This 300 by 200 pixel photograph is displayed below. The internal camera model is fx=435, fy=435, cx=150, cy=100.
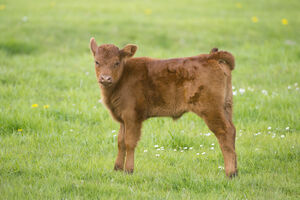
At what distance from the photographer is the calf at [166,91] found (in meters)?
4.97

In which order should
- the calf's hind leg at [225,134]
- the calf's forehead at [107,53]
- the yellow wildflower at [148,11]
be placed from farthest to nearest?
the yellow wildflower at [148,11] → the calf's forehead at [107,53] → the calf's hind leg at [225,134]

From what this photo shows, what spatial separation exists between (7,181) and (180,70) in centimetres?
230

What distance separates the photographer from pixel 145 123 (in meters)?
7.21

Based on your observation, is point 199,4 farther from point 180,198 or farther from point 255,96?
point 180,198

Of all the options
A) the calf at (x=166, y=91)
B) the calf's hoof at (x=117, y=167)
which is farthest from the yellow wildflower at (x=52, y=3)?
the calf's hoof at (x=117, y=167)

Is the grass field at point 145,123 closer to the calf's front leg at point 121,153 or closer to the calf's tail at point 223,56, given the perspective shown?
the calf's front leg at point 121,153

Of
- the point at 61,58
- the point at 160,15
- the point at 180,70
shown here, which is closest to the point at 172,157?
the point at 180,70

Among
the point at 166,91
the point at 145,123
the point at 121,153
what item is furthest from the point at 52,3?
the point at 166,91

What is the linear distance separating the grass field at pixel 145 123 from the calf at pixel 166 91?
447 millimetres

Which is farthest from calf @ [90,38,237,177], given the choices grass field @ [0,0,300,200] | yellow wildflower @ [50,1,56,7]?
yellow wildflower @ [50,1,56,7]

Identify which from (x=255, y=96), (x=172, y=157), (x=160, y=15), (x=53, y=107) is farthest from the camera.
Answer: (x=160, y=15)

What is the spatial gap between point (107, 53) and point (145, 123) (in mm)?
2271

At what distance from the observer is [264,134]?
651 cm

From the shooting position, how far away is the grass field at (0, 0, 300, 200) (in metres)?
4.79
